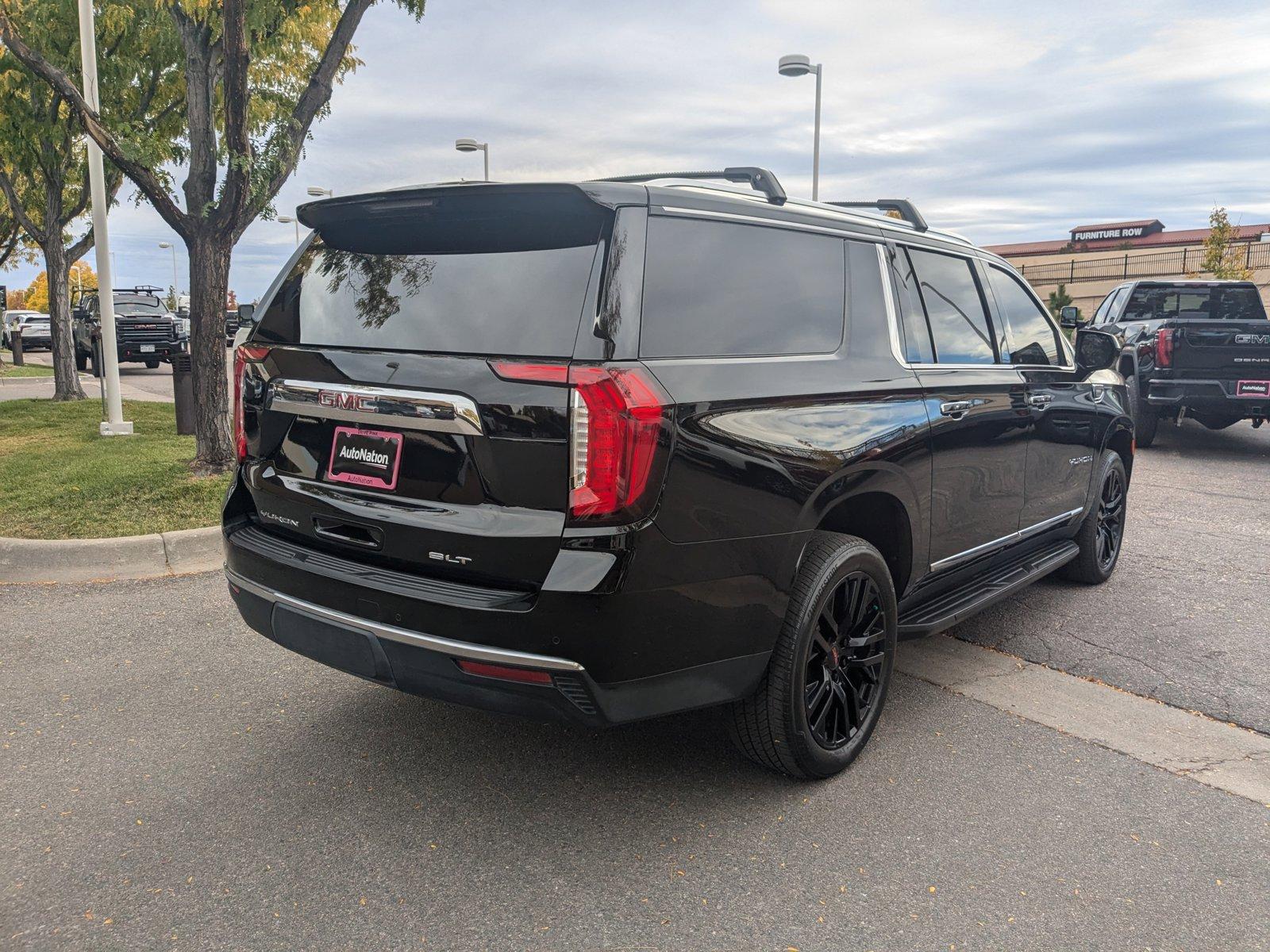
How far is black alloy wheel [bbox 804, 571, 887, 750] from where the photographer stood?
3.30 m

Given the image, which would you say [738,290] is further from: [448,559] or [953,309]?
[953,309]

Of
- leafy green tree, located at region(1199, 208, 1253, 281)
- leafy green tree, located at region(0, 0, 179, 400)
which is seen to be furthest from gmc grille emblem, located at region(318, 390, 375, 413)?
leafy green tree, located at region(1199, 208, 1253, 281)

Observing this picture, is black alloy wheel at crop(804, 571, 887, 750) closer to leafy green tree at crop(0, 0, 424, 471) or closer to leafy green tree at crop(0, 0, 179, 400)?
leafy green tree at crop(0, 0, 424, 471)

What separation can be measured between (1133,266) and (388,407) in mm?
49911

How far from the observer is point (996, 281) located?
4781 millimetres

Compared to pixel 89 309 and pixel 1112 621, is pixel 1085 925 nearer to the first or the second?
pixel 1112 621

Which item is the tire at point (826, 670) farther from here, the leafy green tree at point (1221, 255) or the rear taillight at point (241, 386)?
the leafy green tree at point (1221, 255)

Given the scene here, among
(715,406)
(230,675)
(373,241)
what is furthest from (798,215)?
(230,675)

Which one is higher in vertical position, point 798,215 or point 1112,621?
point 798,215

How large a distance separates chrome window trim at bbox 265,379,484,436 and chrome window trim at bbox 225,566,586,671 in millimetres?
574

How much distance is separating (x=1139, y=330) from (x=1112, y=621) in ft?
25.5

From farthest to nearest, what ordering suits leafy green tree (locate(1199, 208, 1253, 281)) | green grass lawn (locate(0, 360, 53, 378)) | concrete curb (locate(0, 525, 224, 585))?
leafy green tree (locate(1199, 208, 1253, 281)) → green grass lawn (locate(0, 360, 53, 378)) → concrete curb (locate(0, 525, 224, 585))

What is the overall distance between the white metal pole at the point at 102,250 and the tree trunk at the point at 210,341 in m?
2.65

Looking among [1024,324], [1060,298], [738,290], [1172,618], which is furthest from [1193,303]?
[1060,298]
